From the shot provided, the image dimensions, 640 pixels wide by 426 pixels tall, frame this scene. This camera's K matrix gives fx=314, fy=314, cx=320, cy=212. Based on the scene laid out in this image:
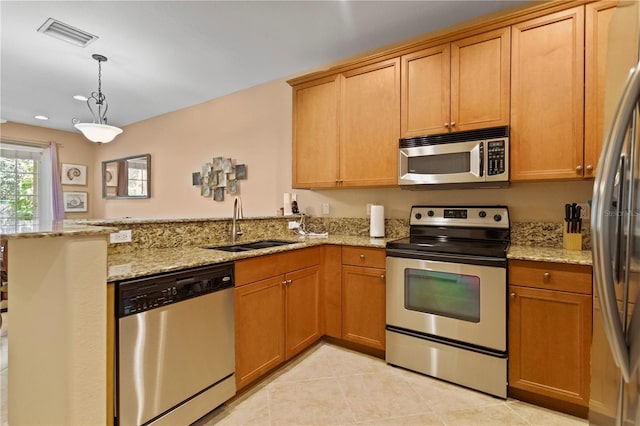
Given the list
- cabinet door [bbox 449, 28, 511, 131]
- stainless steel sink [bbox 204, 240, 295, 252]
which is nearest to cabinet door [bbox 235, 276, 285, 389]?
stainless steel sink [bbox 204, 240, 295, 252]

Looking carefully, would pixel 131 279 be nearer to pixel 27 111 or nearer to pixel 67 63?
pixel 67 63

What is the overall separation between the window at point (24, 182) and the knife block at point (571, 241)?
7191 millimetres

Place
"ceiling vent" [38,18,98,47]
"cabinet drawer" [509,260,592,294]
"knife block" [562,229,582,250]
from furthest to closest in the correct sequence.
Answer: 1. "ceiling vent" [38,18,98,47]
2. "knife block" [562,229,582,250]
3. "cabinet drawer" [509,260,592,294]

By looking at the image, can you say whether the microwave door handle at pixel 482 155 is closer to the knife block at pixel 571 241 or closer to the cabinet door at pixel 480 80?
the cabinet door at pixel 480 80

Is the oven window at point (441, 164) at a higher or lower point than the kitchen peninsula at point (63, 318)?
higher

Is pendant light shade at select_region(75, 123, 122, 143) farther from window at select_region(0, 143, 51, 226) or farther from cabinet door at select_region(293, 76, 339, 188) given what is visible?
window at select_region(0, 143, 51, 226)

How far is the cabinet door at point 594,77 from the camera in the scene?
187 cm

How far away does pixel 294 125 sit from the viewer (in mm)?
3119

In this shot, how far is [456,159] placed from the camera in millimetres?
2303

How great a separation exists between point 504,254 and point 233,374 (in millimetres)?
1789

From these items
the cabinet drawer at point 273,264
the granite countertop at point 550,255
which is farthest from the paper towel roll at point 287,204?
the granite countertop at point 550,255

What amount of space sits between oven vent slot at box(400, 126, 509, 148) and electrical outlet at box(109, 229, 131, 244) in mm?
2042

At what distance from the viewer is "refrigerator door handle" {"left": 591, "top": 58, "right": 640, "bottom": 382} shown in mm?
722

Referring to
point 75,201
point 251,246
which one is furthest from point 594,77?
point 75,201
